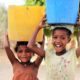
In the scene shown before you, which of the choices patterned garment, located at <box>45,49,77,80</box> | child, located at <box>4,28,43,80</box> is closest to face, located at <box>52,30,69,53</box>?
patterned garment, located at <box>45,49,77,80</box>

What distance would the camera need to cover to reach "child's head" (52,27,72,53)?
4203 millimetres

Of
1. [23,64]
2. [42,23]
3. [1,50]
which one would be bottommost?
[1,50]

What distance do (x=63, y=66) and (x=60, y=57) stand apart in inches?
3.9

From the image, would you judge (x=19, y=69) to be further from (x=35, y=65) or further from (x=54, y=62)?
(x=54, y=62)

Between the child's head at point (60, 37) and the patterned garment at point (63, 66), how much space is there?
105 mm

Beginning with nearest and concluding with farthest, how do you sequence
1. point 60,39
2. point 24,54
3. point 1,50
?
point 60,39 → point 24,54 → point 1,50

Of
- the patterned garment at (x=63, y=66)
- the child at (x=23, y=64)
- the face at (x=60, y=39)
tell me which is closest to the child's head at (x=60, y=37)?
the face at (x=60, y=39)

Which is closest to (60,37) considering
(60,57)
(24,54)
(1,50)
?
(60,57)

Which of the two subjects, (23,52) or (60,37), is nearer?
(60,37)

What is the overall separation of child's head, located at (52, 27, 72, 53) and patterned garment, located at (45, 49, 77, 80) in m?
0.10

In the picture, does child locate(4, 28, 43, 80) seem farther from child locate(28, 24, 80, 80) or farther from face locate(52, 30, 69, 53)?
face locate(52, 30, 69, 53)

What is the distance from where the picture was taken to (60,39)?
4.21 m

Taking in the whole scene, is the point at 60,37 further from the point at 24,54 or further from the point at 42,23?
the point at 24,54

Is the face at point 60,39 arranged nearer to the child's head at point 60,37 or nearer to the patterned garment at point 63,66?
the child's head at point 60,37
